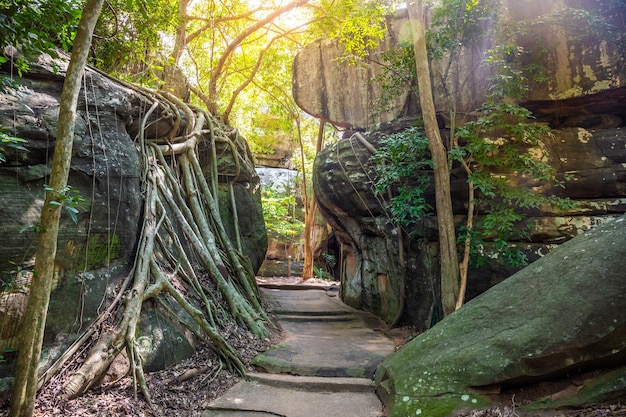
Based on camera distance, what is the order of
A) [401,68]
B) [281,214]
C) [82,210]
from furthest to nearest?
1. [281,214]
2. [401,68]
3. [82,210]

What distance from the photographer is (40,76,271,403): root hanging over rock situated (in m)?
3.30

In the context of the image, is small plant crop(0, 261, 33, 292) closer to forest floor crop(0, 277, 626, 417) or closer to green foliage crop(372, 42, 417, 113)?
forest floor crop(0, 277, 626, 417)

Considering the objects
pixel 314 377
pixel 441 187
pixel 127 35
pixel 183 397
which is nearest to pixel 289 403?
pixel 314 377

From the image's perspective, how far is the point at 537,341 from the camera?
2.72 m

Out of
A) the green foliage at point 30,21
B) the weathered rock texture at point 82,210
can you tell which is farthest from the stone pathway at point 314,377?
the green foliage at point 30,21

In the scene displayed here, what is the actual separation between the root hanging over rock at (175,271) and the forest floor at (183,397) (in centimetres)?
9

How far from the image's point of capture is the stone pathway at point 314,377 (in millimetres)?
3374

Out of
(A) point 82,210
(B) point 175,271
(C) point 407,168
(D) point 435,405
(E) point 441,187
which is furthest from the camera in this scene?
(C) point 407,168

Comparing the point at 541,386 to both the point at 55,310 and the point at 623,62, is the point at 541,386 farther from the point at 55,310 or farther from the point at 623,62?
the point at 623,62

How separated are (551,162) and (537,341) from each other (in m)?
3.66

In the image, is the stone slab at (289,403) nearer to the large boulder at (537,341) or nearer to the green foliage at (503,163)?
the large boulder at (537,341)

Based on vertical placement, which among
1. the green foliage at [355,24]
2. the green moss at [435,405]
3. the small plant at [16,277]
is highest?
the green foliage at [355,24]

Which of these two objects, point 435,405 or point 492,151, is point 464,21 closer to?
point 492,151

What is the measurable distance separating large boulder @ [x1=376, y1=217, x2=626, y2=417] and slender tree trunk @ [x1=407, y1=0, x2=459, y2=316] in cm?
113
